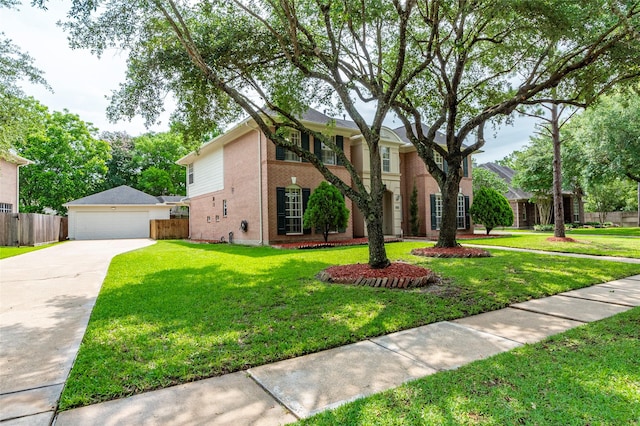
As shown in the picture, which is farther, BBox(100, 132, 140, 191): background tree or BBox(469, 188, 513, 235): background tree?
BBox(100, 132, 140, 191): background tree

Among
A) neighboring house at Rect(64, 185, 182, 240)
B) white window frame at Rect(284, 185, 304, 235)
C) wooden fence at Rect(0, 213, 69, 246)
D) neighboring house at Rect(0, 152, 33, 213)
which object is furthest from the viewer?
neighboring house at Rect(64, 185, 182, 240)

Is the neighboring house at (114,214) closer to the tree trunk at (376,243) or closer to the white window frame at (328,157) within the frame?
the white window frame at (328,157)

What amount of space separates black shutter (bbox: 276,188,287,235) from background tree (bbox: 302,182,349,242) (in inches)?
36.8

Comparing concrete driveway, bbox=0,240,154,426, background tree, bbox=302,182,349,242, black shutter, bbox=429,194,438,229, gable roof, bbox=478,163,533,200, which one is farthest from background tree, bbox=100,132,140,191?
gable roof, bbox=478,163,533,200

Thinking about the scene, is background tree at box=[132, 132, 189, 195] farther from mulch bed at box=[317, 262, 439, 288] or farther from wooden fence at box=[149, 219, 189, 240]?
mulch bed at box=[317, 262, 439, 288]

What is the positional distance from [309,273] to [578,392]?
17.7 feet

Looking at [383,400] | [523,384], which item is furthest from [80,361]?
[523,384]

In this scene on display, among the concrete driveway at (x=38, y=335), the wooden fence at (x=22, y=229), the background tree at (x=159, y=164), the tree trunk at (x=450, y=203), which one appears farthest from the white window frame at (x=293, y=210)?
the background tree at (x=159, y=164)

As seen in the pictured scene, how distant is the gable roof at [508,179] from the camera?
96.5ft

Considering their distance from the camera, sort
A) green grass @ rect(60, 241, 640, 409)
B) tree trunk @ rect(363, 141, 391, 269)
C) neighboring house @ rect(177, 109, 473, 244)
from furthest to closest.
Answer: neighboring house @ rect(177, 109, 473, 244)
tree trunk @ rect(363, 141, 391, 269)
green grass @ rect(60, 241, 640, 409)

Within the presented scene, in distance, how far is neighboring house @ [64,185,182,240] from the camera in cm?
2536

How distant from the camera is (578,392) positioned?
241cm

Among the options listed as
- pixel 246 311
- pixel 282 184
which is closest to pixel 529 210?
pixel 282 184

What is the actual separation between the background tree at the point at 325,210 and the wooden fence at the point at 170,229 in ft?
42.4
